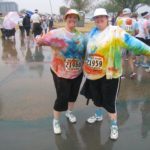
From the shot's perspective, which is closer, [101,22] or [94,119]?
[101,22]

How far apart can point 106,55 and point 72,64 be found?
0.53 m

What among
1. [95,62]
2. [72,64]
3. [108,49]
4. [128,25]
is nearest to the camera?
[108,49]

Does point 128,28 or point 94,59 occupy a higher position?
point 94,59

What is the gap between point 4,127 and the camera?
5098 mm

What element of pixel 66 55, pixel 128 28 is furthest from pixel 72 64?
pixel 128 28

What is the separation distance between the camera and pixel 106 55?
14.6 ft

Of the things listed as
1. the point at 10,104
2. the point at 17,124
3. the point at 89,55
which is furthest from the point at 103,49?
the point at 10,104

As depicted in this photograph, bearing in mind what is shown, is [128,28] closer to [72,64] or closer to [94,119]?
[94,119]

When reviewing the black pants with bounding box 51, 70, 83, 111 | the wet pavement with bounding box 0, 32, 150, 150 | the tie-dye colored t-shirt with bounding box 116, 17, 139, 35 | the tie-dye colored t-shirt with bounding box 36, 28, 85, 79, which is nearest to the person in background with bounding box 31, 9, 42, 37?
the wet pavement with bounding box 0, 32, 150, 150

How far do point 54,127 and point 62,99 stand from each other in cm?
48

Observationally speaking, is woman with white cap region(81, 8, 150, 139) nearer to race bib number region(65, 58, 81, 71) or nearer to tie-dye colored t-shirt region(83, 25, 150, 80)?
tie-dye colored t-shirt region(83, 25, 150, 80)

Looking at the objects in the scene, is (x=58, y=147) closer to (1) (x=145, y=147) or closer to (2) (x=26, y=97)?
(1) (x=145, y=147)

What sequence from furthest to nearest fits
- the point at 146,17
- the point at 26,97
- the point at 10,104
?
the point at 146,17 → the point at 26,97 → the point at 10,104

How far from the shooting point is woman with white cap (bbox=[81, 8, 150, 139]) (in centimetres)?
444
